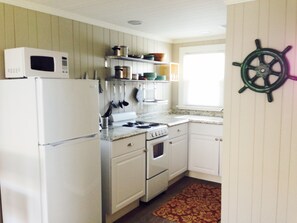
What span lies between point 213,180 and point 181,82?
5.69 ft

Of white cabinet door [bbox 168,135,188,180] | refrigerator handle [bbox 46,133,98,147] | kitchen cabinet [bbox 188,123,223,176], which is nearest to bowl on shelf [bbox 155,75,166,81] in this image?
kitchen cabinet [bbox 188,123,223,176]

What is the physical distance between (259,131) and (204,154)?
6.18 feet

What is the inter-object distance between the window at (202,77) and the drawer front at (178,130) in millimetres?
697

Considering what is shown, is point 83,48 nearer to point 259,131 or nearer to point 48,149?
point 48,149

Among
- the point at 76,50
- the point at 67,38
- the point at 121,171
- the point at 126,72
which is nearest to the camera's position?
the point at 121,171

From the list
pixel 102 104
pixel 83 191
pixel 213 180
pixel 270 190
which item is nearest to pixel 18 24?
pixel 102 104

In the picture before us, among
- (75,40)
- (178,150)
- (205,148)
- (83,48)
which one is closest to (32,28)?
(75,40)

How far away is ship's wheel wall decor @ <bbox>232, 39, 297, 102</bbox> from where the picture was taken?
201cm

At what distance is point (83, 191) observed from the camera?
2414 mm

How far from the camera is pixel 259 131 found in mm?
2164

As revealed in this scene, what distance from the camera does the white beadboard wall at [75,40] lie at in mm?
2422

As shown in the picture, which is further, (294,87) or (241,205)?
(241,205)

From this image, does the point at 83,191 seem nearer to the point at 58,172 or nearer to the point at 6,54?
the point at 58,172

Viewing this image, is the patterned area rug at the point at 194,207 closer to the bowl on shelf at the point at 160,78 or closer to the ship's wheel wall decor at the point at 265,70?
the ship's wheel wall decor at the point at 265,70
